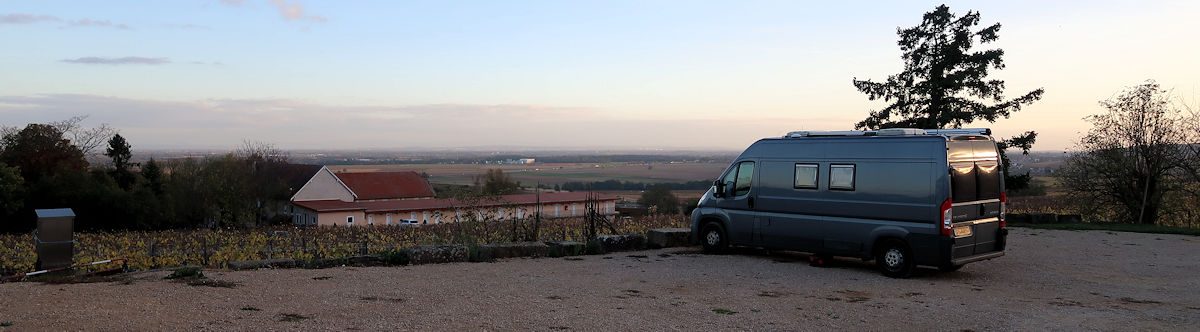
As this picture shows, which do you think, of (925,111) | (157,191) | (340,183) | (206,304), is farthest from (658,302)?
(340,183)

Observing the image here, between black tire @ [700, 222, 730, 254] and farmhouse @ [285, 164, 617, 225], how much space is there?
42.3 m

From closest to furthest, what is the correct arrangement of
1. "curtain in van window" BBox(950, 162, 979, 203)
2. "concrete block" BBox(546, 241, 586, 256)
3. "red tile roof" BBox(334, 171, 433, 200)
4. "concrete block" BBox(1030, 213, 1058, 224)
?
"curtain in van window" BBox(950, 162, 979, 203)
"concrete block" BBox(546, 241, 586, 256)
"concrete block" BBox(1030, 213, 1058, 224)
"red tile roof" BBox(334, 171, 433, 200)

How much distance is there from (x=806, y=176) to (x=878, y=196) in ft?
3.95

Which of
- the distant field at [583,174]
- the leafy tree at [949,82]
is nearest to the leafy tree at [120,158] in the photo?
the distant field at [583,174]

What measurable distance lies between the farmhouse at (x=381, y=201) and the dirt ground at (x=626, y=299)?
44931 millimetres

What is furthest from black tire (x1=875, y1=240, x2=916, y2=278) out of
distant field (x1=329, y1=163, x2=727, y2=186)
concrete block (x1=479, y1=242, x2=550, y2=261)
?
distant field (x1=329, y1=163, x2=727, y2=186)

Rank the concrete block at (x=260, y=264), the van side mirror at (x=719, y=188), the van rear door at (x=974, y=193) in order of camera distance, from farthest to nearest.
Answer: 1. the van side mirror at (x=719, y=188)
2. the van rear door at (x=974, y=193)
3. the concrete block at (x=260, y=264)

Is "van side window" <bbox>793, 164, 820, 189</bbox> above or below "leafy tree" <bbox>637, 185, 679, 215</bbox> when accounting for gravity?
above

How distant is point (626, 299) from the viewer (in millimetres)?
8594

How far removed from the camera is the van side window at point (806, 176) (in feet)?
39.2

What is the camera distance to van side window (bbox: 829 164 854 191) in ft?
37.8

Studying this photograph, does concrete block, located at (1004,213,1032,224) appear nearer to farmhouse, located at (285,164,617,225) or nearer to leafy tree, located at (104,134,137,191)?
farmhouse, located at (285,164,617,225)

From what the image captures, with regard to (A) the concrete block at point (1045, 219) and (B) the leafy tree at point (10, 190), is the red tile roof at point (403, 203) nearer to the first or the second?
(B) the leafy tree at point (10, 190)

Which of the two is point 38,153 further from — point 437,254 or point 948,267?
point 948,267
